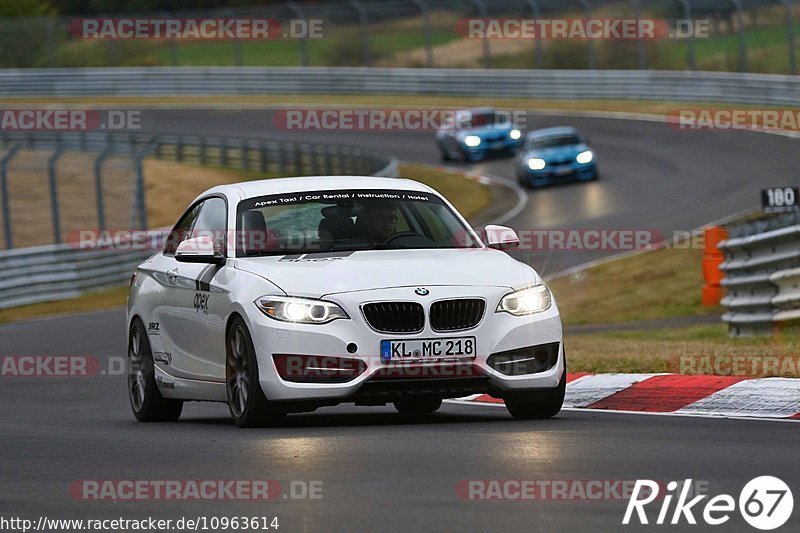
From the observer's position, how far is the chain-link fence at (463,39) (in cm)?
4647

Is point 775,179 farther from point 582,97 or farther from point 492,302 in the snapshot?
point 492,302

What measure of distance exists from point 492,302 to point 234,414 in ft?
5.53

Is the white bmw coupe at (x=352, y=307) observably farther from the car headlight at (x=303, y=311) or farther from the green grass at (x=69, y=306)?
the green grass at (x=69, y=306)

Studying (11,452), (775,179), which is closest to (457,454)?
(11,452)

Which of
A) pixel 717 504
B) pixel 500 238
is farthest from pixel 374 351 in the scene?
pixel 717 504

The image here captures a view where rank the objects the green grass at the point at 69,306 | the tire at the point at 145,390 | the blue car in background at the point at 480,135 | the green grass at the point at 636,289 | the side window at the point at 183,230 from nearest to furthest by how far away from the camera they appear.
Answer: the tire at the point at 145,390
the side window at the point at 183,230
the green grass at the point at 636,289
the green grass at the point at 69,306
the blue car in background at the point at 480,135

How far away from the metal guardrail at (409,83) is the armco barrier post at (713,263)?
23.1 meters

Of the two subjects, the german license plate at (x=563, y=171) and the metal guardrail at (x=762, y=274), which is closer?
the metal guardrail at (x=762, y=274)

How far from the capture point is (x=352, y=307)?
937cm

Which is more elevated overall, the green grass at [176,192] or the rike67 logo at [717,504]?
the rike67 logo at [717,504]

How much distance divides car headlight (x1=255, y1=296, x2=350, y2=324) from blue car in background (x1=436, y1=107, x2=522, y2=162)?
33856 mm

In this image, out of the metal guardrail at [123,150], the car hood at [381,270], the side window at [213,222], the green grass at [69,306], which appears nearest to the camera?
the car hood at [381,270]

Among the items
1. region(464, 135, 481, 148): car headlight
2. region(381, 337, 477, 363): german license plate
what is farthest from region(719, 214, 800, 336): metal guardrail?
region(464, 135, 481, 148): car headlight

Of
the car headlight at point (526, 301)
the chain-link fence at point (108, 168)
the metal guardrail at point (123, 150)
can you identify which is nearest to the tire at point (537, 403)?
the car headlight at point (526, 301)
